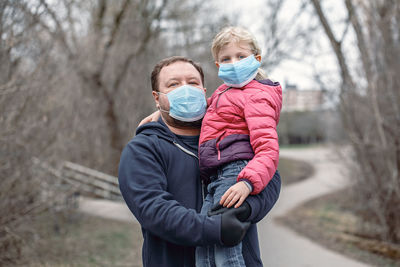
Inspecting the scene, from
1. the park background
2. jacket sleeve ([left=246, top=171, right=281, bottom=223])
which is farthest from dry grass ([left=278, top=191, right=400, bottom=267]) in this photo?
jacket sleeve ([left=246, top=171, right=281, bottom=223])

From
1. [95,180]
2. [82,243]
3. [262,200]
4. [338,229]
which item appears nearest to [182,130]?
[262,200]

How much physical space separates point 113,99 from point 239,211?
13.8 meters

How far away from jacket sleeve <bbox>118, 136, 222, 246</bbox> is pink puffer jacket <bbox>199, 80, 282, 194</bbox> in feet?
0.90

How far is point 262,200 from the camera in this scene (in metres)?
1.88

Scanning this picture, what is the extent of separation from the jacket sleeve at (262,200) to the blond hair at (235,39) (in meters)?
0.68

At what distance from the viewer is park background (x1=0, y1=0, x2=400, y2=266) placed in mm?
5566

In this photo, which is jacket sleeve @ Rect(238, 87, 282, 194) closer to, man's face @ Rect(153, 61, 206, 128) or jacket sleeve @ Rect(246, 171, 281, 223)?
jacket sleeve @ Rect(246, 171, 281, 223)

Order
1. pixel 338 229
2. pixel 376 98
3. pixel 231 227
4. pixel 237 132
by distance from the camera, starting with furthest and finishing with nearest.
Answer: pixel 338 229 → pixel 376 98 → pixel 237 132 → pixel 231 227

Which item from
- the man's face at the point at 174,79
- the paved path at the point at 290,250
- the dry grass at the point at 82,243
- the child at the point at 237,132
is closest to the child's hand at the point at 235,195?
the child at the point at 237,132

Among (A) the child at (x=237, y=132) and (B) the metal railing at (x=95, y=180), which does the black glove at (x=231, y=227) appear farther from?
(B) the metal railing at (x=95, y=180)

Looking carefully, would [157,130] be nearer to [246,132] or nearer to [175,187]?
[175,187]

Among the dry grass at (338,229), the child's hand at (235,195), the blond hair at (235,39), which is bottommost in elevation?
the dry grass at (338,229)

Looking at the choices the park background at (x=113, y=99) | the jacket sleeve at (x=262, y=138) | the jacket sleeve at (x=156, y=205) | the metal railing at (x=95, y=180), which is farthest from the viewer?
the metal railing at (x=95, y=180)

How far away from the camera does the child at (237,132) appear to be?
6.00 ft
